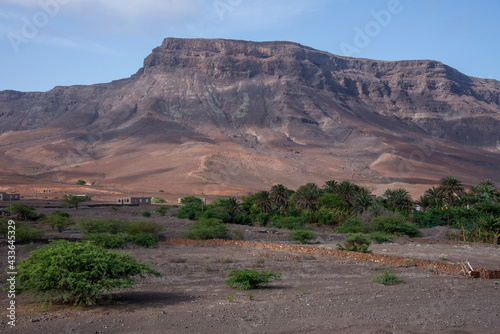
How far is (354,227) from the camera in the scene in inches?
1722

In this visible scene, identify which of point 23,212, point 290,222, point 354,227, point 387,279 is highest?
point 387,279

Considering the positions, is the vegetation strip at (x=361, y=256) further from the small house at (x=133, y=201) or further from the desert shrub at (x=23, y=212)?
the small house at (x=133, y=201)

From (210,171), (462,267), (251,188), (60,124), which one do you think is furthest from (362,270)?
(60,124)

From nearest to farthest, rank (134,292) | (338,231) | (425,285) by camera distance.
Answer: (134,292)
(425,285)
(338,231)

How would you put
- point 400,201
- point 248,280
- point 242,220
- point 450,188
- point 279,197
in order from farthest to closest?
1. point 400,201
2. point 279,197
3. point 450,188
4. point 242,220
5. point 248,280

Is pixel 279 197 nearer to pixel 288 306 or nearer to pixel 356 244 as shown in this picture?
pixel 356 244

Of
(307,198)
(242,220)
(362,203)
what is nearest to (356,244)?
(362,203)

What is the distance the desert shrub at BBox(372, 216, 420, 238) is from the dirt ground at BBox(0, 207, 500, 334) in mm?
21749

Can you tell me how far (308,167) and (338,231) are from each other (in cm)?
9287

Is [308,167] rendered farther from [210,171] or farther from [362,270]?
[362,270]

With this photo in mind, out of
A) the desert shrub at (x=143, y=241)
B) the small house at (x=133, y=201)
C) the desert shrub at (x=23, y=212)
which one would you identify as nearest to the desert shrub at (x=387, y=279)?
the desert shrub at (x=143, y=241)

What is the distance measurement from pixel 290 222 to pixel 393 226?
10547mm

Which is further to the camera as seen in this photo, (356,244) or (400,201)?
(400,201)

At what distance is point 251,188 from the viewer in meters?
110
